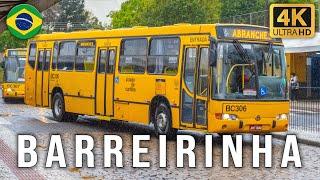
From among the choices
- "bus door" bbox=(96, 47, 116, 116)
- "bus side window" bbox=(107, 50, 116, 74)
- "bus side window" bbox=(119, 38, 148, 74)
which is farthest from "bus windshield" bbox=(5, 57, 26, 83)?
"bus side window" bbox=(119, 38, 148, 74)

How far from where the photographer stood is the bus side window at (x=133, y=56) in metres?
17.0

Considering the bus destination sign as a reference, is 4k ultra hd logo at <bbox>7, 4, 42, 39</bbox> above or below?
below

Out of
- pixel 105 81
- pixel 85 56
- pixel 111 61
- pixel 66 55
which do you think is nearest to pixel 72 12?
pixel 66 55

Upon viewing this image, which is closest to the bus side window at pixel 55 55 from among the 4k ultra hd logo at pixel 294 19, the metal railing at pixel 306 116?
the metal railing at pixel 306 116

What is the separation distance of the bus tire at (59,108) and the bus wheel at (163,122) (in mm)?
6090

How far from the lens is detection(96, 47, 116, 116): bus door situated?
18.4 meters

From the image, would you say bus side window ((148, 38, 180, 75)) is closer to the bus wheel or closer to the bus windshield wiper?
the bus wheel

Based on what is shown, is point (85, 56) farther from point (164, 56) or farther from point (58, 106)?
point (164, 56)

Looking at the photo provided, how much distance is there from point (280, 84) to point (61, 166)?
224 inches

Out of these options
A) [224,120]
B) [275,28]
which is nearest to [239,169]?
[224,120]

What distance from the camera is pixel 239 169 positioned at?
38.2 ft

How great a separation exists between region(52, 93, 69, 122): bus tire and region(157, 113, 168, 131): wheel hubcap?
244 inches

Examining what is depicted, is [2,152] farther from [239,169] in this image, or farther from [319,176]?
[319,176]

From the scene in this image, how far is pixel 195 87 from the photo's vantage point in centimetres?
1478
